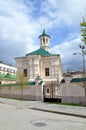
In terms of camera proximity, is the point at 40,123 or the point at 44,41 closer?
the point at 40,123

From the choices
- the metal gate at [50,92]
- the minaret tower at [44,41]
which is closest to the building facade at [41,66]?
the minaret tower at [44,41]

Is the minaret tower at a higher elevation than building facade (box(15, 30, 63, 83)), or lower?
higher

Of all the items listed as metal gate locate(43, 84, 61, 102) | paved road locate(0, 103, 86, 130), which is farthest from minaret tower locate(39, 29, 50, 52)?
paved road locate(0, 103, 86, 130)

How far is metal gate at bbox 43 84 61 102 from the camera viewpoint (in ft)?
81.4

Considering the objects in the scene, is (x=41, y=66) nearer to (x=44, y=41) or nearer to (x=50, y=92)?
(x=44, y=41)

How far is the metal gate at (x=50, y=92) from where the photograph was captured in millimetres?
24819

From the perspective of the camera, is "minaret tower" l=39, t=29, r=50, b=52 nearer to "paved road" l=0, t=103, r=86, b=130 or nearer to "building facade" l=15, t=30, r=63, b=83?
"building facade" l=15, t=30, r=63, b=83

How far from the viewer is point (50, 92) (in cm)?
2605

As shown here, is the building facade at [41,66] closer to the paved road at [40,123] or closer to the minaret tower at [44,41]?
the minaret tower at [44,41]

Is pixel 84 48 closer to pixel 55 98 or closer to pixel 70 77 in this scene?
pixel 70 77

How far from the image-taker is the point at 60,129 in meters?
8.23

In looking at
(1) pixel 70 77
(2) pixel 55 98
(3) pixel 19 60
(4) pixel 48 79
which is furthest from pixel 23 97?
(3) pixel 19 60

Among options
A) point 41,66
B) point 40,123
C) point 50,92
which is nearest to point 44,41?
point 41,66

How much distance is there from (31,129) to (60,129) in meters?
1.29
